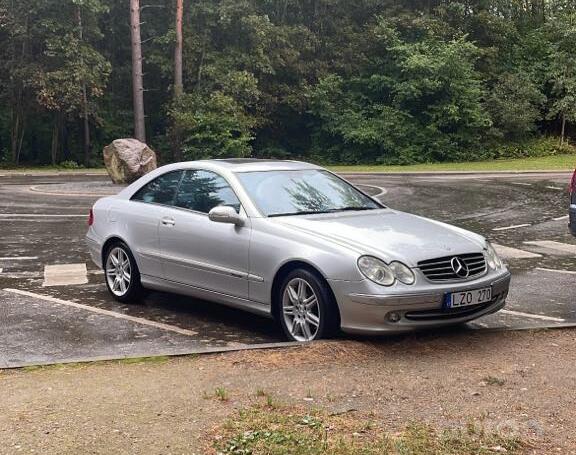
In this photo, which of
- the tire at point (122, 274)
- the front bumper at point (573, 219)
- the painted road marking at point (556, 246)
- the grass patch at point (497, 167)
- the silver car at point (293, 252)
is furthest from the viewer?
the grass patch at point (497, 167)

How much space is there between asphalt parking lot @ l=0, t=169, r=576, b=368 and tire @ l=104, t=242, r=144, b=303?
0.13 metres

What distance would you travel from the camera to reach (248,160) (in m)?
7.96

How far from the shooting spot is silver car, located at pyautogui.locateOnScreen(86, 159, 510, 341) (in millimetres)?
5871

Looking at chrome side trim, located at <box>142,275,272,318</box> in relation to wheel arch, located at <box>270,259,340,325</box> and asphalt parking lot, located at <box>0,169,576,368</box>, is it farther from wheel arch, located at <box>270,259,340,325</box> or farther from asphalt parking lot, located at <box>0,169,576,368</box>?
asphalt parking lot, located at <box>0,169,576,368</box>

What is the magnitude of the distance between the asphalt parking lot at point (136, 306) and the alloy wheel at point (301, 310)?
0.33 metres

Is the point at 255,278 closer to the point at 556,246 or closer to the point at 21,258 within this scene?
the point at 21,258

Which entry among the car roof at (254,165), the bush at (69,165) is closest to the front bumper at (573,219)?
the car roof at (254,165)

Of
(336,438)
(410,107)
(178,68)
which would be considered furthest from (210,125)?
(336,438)

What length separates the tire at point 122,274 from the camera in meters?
7.90

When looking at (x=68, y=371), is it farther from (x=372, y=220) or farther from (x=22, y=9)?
(x=22, y=9)

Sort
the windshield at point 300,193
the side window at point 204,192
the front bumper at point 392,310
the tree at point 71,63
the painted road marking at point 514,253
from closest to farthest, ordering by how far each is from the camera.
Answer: the front bumper at point 392,310, the windshield at point 300,193, the side window at point 204,192, the painted road marking at point 514,253, the tree at point 71,63

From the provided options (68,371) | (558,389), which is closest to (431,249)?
(558,389)

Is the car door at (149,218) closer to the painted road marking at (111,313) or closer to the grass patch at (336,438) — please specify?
the painted road marking at (111,313)

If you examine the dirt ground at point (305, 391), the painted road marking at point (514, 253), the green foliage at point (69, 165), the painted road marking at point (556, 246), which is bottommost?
the green foliage at point (69, 165)
